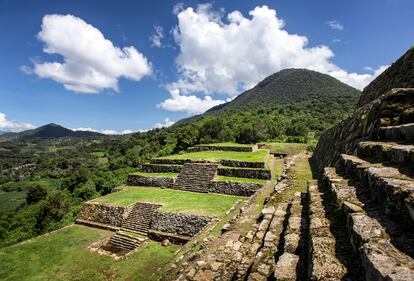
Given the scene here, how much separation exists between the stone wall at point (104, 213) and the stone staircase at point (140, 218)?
0.29 metres

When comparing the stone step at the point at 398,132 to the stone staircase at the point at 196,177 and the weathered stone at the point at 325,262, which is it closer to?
the weathered stone at the point at 325,262

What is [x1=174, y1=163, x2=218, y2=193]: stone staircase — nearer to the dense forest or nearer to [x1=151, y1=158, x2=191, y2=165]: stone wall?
[x1=151, y1=158, x2=191, y2=165]: stone wall

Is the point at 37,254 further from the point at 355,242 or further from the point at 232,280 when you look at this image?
the point at 355,242

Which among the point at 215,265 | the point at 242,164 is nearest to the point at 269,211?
the point at 215,265

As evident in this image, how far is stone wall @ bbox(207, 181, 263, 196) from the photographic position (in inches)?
585

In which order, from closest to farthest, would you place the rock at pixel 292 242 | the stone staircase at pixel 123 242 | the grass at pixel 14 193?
the rock at pixel 292 242
the stone staircase at pixel 123 242
the grass at pixel 14 193

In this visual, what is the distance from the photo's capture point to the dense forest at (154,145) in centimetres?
2892

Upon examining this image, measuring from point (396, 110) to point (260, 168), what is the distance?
1205 cm

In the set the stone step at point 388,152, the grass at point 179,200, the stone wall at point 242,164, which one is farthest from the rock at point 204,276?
the stone wall at point 242,164

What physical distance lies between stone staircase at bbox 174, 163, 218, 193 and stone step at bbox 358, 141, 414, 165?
481 inches

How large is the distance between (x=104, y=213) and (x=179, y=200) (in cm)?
424

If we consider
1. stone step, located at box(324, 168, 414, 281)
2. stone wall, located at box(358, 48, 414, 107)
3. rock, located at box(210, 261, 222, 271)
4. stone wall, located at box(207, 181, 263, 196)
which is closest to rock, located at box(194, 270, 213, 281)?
rock, located at box(210, 261, 222, 271)

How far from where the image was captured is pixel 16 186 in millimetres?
70688

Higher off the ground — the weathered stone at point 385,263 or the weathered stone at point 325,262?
the weathered stone at point 385,263
